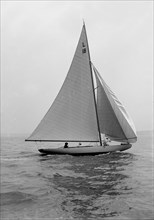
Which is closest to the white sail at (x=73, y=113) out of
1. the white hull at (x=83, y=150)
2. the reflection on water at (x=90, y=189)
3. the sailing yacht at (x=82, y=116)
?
the sailing yacht at (x=82, y=116)

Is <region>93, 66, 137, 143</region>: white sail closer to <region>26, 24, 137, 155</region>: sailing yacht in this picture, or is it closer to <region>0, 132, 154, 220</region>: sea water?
<region>26, 24, 137, 155</region>: sailing yacht

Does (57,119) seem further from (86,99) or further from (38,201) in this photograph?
(38,201)

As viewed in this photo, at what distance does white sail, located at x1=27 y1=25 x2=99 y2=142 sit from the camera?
37.6m

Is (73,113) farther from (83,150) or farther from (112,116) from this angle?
(112,116)

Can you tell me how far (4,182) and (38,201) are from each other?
6235 millimetres

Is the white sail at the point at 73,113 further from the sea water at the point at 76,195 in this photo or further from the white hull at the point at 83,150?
the sea water at the point at 76,195

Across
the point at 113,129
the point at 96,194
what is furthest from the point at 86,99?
the point at 96,194

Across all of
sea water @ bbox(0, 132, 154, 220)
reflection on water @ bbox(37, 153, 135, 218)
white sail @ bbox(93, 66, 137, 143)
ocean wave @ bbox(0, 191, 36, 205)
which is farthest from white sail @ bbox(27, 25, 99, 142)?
ocean wave @ bbox(0, 191, 36, 205)

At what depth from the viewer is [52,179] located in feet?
70.5

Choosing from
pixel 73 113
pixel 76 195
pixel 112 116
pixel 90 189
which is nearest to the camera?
pixel 76 195

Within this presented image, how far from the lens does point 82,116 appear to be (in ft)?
124

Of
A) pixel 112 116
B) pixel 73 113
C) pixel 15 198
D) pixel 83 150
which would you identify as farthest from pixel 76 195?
pixel 112 116

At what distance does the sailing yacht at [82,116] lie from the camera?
37531 millimetres

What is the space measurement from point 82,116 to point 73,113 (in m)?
1.24
